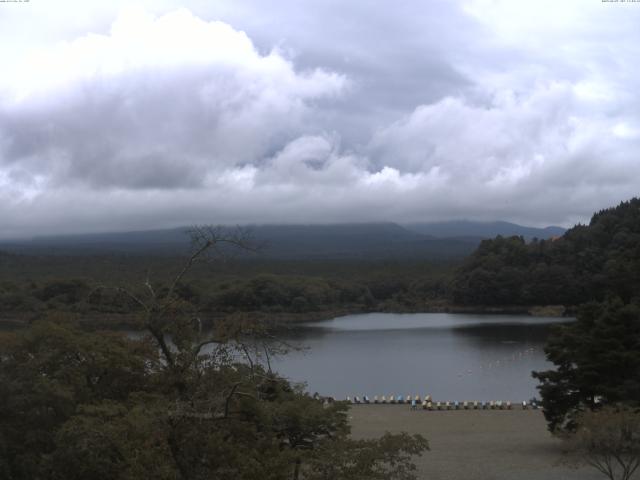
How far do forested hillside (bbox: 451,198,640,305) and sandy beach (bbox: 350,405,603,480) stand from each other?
4813 centimetres

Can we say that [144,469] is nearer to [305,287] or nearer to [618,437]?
[618,437]

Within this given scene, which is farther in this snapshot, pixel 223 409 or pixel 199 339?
pixel 199 339

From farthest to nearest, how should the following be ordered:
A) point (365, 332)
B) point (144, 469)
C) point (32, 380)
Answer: point (365, 332)
point (32, 380)
point (144, 469)

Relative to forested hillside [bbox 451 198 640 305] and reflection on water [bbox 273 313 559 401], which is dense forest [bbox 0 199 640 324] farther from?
reflection on water [bbox 273 313 559 401]

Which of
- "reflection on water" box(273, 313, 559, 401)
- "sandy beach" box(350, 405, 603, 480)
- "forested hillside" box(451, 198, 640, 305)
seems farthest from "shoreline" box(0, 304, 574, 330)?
"sandy beach" box(350, 405, 603, 480)

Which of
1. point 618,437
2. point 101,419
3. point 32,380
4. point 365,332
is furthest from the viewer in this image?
point 365,332

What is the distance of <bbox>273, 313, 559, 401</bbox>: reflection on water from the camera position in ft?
109

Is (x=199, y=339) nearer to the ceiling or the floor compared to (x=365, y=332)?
nearer to the ceiling

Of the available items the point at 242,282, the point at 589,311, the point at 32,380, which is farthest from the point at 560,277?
the point at 32,380

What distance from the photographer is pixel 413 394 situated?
3225 cm

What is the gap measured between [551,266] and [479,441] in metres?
59.4

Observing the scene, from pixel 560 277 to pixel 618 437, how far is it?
2506 inches

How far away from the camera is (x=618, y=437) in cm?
1355

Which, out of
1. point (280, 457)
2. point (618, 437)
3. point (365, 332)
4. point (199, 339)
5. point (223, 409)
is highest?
point (199, 339)
